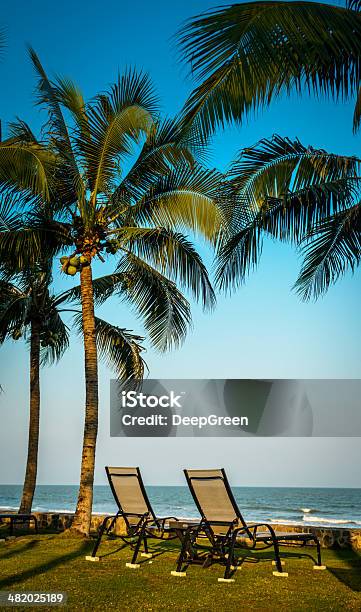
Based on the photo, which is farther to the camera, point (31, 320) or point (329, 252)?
point (31, 320)

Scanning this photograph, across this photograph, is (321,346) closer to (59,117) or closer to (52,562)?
(59,117)

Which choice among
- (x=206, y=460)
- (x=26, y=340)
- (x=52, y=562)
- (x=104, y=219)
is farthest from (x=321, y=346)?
(x=52, y=562)

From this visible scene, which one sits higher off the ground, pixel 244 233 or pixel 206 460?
pixel 244 233

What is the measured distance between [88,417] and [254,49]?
6903 mm

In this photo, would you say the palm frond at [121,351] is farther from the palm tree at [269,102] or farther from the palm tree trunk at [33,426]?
the palm tree at [269,102]

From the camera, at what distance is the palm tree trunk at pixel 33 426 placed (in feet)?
45.9

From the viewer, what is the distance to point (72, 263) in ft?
37.5

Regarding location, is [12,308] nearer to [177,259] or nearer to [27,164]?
[177,259]

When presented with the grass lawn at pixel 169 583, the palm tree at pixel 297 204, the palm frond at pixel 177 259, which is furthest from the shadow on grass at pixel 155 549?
the palm frond at pixel 177 259

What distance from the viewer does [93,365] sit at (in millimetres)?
11500

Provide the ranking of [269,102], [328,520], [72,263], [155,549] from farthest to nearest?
1. [328,520]
2. [72,263]
3. [155,549]
4. [269,102]

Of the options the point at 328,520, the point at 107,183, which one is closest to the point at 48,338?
the point at 107,183

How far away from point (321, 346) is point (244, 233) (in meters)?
37.6

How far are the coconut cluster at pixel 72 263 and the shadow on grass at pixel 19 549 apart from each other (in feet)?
12.8
